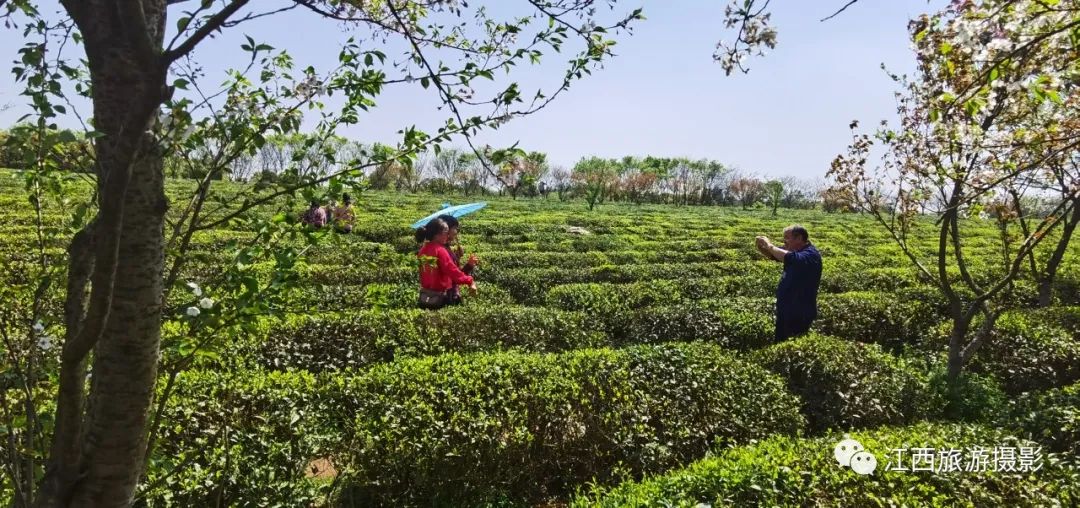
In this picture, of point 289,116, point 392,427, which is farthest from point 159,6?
point 392,427

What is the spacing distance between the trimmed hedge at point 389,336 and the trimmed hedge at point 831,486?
10.8ft

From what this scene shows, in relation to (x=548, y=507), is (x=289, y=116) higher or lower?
higher

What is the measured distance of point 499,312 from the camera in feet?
22.9

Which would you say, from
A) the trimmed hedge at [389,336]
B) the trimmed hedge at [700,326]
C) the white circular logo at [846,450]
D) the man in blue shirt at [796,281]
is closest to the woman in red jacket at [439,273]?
the trimmed hedge at [389,336]

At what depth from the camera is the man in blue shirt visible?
599 cm

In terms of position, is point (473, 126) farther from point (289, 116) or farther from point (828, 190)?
point (828, 190)

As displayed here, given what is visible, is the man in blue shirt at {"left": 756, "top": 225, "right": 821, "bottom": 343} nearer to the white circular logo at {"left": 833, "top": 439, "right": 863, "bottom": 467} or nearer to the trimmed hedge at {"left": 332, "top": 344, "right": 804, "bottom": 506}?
the trimmed hedge at {"left": 332, "top": 344, "right": 804, "bottom": 506}

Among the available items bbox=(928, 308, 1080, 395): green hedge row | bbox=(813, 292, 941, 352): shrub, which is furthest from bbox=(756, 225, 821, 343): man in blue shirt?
bbox=(813, 292, 941, 352): shrub

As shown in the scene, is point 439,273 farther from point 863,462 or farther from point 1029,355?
point 1029,355

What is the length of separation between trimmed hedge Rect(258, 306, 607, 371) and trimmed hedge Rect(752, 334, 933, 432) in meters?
2.80

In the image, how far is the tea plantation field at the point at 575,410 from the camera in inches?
120

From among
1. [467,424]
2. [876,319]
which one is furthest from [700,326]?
[467,424]

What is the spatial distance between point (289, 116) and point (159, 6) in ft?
1.78

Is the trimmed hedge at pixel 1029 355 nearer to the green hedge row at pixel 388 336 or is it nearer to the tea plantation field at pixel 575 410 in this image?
the tea plantation field at pixel 575 410
